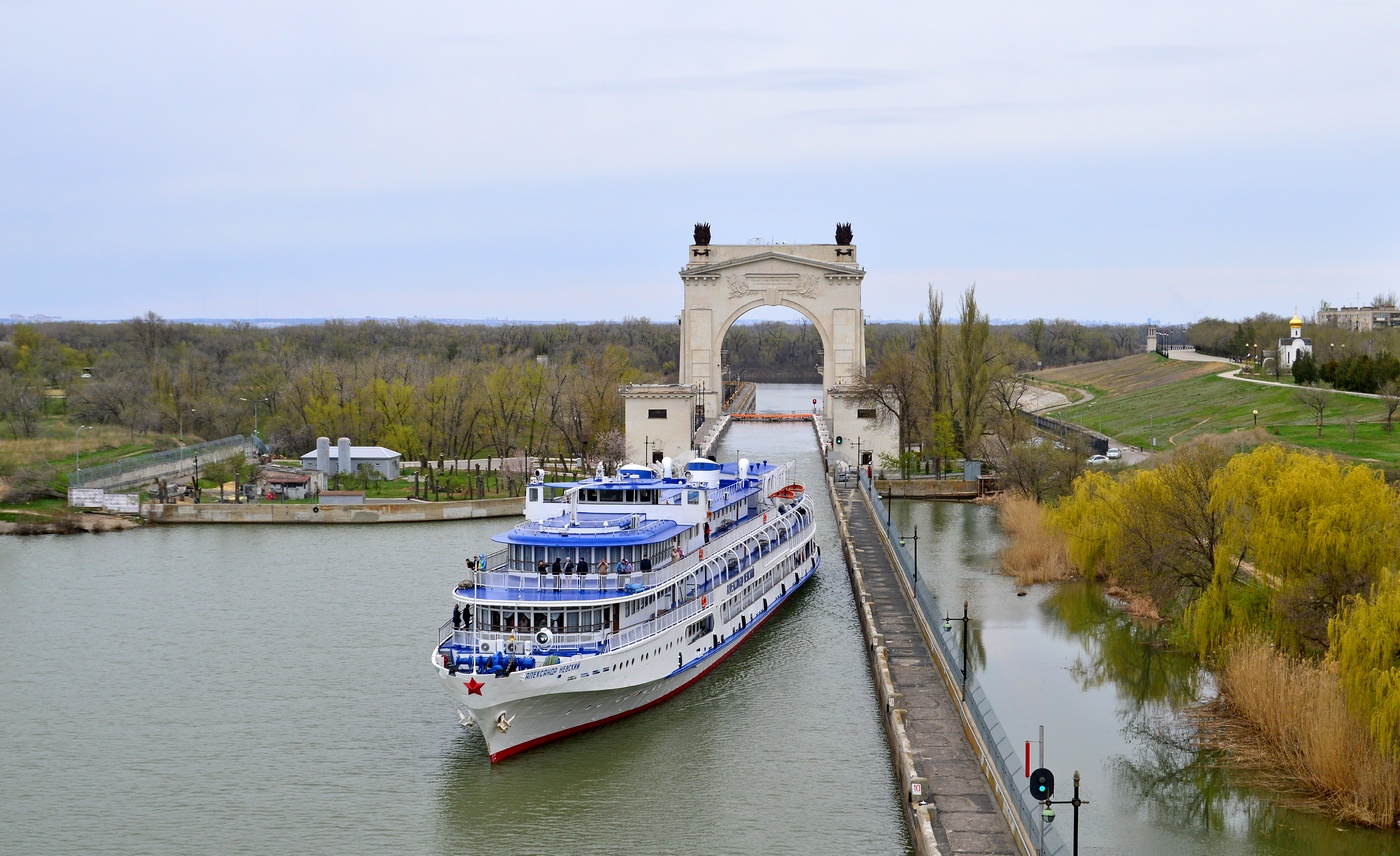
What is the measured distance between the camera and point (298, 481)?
5875 cm

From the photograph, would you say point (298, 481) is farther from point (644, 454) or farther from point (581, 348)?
point (581, 348)

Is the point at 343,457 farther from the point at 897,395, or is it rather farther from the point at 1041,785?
the point at 1041,785

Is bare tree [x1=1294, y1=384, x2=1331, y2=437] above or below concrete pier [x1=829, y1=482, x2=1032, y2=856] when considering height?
above

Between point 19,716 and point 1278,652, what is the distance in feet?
81.7

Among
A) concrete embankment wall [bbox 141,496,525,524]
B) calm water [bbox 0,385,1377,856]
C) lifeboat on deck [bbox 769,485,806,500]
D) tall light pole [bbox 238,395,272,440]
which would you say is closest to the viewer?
calm water [bbox 0,385,1377,856]

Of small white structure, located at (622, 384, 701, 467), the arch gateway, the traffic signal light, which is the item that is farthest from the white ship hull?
the arch gateway

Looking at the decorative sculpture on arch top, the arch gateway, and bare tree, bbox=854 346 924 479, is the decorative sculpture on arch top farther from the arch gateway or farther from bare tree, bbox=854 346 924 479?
→ bare tree, bbox=854 346 924 479

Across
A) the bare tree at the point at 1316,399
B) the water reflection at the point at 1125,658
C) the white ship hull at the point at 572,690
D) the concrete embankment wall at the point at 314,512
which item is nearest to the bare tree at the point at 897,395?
the bare tree at the point at 1316,399

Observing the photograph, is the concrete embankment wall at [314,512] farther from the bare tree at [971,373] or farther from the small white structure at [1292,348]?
the small white structure at [1292,348]

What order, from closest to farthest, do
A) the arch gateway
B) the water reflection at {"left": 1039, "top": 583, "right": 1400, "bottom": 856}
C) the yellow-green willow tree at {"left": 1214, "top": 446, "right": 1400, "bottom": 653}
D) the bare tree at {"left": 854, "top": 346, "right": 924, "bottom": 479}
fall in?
the water reflection at {"left": 1039, "top": 583, "right": 1400, "bottom": 856} → the yellow-green willow tree at {"left": 1214, "top": 446, "right": 1400, "bottom": 653} → the bare tree at {"left": 854, "top": 346, "right": 924, "bottom": 479} → the arch gateway

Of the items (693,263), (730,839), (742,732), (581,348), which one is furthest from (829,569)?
(581,348)

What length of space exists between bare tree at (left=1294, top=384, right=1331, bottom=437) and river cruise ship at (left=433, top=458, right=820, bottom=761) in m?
32.7

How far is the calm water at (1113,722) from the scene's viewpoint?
20953 mm

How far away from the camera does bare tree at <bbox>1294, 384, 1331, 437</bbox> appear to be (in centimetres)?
5815
